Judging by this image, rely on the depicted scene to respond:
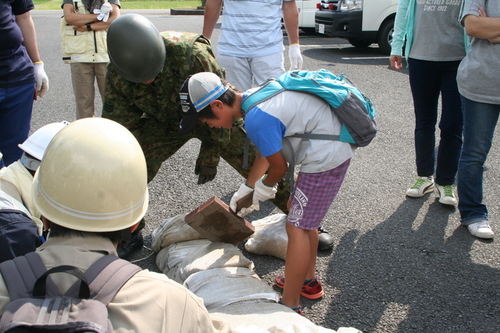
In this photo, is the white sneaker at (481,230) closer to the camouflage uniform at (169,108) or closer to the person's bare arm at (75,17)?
the camouflage uniform at (169,108)

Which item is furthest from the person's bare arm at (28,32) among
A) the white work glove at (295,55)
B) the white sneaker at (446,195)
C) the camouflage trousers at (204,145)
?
the white sneaker at (446,195)

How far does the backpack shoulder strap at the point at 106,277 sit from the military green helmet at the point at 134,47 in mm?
1581

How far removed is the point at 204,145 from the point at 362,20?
7.40 meters

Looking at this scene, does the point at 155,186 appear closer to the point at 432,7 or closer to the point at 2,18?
the point at 2,18

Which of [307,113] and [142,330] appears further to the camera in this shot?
[307,113]

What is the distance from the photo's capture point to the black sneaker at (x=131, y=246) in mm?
3230

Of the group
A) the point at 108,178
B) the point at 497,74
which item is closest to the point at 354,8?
the point at 497,74

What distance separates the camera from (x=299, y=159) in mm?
2555

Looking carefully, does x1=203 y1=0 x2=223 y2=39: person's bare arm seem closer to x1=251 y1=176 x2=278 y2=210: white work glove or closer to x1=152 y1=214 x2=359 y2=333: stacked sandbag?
x1=152 y1=214 x2=359 y2=333: stacked sandbag

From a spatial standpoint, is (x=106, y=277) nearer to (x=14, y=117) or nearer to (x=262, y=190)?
(x=262, y=190)

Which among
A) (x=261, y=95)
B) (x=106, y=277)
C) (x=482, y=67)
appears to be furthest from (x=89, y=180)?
(x=482, y=67)

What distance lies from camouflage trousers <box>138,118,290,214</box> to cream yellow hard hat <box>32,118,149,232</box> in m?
1.72

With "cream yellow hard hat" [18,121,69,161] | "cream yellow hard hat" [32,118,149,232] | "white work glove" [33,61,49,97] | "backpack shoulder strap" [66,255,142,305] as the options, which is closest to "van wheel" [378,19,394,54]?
"white work glove" [33,61,49,97]

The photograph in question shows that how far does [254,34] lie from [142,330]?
3.03 m
